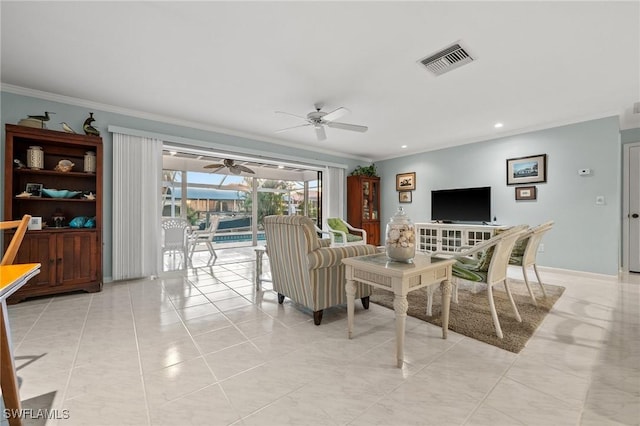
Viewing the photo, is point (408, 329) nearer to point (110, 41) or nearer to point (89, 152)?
point (110, 41)

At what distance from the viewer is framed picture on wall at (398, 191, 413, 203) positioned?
6.20m

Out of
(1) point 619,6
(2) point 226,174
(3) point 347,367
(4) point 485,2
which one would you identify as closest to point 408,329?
(3) point 347,367

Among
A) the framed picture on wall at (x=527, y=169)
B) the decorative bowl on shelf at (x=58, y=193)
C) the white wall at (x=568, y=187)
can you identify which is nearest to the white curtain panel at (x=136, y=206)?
the decorative bowl on shelf at (x=58, y=193)

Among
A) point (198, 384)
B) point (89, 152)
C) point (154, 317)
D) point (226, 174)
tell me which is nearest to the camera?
point (198, 384)

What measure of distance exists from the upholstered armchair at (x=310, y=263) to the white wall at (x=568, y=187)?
3596 mm

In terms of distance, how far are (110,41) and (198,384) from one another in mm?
2716

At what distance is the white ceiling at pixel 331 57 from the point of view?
1.90 metres

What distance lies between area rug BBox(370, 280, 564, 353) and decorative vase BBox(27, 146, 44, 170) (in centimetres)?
414

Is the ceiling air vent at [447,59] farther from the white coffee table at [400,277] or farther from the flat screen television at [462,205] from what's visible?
the flat screen television at [462,205]

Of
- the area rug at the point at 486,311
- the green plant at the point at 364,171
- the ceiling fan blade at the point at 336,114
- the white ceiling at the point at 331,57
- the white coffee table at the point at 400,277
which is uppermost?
the white ceiling at the point at 331,57

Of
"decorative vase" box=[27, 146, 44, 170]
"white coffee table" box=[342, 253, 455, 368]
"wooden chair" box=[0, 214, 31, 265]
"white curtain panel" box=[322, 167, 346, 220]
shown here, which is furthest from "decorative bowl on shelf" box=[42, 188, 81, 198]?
"white curtain panel" box=[322, 167, 346, 220]

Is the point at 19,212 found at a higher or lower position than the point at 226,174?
lower

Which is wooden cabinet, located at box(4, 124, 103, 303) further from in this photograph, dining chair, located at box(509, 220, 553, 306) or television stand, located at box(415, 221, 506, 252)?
television stand, located at box(415, 221, 506, 252)

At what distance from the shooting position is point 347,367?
171 centimetres
